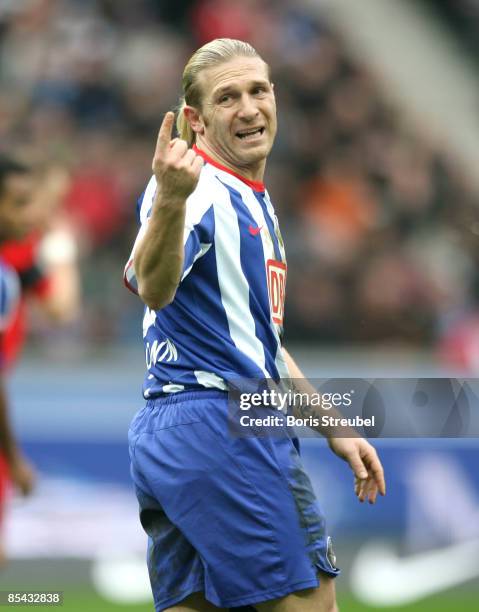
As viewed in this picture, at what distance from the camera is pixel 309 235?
8992mm

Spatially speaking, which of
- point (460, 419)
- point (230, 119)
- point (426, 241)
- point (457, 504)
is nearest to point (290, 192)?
point (426, 241)

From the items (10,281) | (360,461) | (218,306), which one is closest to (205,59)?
(218,306)

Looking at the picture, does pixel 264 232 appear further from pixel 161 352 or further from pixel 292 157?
pixel 292 157

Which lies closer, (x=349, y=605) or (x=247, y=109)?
(x=247, y=109)

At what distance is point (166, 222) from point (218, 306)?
0.41 meters

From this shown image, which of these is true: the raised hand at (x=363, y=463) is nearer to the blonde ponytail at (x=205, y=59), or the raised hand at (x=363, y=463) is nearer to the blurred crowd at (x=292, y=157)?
the blonde ponytail at (x=205, y=59)

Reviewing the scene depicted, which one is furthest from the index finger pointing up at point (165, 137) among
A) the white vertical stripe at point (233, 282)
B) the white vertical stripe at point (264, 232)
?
the white vertical stripe at point (264, 232)

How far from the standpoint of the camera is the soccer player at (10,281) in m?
6.86

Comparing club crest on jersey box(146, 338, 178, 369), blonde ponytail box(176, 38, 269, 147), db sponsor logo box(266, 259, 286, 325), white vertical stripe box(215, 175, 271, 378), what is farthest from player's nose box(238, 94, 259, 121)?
club crest on jersey box(146, 338, 178, 369)

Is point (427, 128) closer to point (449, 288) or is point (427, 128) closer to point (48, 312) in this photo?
point (449, 288)

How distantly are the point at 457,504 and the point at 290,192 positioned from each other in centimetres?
306

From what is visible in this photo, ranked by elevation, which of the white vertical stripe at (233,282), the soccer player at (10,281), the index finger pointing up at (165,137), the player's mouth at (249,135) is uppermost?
the soccer player at (10,281)

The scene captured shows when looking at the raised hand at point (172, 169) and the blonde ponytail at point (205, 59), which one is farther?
the blonde ponytail at point (205, 59)

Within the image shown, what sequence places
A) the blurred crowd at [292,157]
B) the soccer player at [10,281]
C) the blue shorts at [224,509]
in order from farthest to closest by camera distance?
1. the blurred crowd at [292,157]
2. the soccer player at [10,281]
3. the blue shorts at [224,509]
